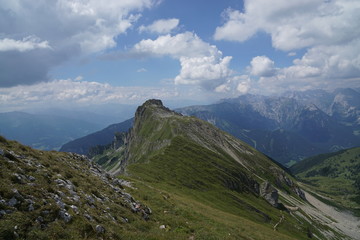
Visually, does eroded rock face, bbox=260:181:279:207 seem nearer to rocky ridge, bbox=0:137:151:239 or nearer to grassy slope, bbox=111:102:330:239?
grassy slope, bbox=111:102:330:239

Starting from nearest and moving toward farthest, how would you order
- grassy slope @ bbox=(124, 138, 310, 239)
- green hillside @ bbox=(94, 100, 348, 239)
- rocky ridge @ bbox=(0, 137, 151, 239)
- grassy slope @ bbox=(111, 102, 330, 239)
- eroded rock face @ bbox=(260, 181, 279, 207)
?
rocky ridge @ bbox=(0, 137, 151, 239) → grassy slope @ bbox=(124, 138, 310, 239) → green hillside @ bbox=(94, 100, 348, 239) → grassy slope @ bbox=(111, 102, 330, 239) → eroded rock face @ bbox=(260, 181, 279, 207)

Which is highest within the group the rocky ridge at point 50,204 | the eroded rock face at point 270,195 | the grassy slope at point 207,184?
the rocky ridge at point 50,204

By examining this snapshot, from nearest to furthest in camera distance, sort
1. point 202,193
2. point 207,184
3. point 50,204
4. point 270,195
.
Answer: point 50,204, point 202,193, point 207,184, point 270,195

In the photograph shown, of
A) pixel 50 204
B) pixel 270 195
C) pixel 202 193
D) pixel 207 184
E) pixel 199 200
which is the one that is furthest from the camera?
pixel 270 195

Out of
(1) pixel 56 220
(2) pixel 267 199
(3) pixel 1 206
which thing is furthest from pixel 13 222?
(2) pixel 267 199

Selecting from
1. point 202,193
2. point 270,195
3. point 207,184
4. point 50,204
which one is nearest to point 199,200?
point 202,193

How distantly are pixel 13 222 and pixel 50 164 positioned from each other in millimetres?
11701

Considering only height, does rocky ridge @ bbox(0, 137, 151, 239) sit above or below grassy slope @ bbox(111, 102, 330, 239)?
above

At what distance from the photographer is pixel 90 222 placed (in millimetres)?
16781

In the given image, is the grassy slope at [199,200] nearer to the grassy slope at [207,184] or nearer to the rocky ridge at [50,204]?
the grassy slope at [207,184]

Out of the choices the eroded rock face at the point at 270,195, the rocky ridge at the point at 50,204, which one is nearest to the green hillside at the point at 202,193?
the eroded rock face at the point at 270,195

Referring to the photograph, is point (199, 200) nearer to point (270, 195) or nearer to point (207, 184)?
point (207, 184)

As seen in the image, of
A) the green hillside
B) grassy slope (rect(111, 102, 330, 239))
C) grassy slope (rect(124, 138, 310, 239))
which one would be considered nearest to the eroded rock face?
the green hillside

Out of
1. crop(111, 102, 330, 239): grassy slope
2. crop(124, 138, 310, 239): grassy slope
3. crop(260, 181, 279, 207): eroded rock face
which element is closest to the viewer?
crop(124, 138, 310, 239): grassy slope
